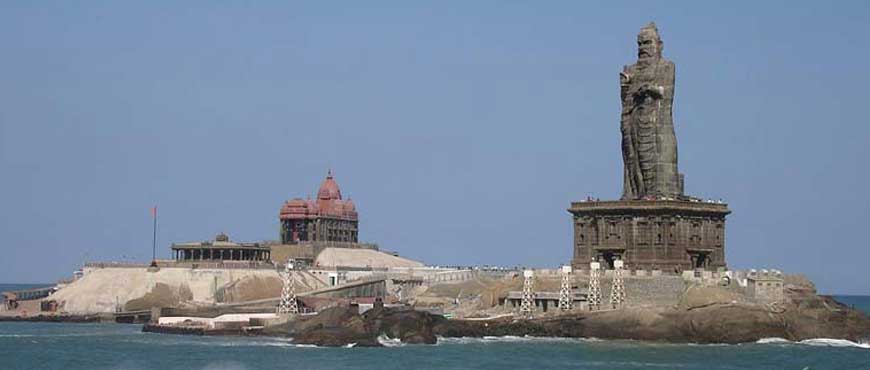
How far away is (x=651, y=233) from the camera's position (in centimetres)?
13312

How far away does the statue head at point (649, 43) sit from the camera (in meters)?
136

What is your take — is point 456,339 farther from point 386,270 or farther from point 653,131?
point 386,270

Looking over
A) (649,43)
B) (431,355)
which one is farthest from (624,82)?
(431,355)

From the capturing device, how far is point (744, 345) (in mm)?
117375

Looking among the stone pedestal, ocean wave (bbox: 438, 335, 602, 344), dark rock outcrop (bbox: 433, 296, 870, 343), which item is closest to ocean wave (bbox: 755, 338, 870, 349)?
dark rock outcrop (bbox: 433, 296, 870, 343)

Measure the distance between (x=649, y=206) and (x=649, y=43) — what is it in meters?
12.7

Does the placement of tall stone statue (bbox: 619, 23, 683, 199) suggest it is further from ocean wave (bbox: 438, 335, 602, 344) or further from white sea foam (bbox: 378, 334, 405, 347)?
white sea foam (bbox: 378, 334, 405, 347)

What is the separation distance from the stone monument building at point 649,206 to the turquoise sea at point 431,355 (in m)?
15.2

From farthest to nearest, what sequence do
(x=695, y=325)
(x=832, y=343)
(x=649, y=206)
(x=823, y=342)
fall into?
1. (x=649, y=206)
2. (x=823, y=342)
3. (x=832, y=343)
4. (x=695, y=325)

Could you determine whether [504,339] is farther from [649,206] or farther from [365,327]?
[649,206]

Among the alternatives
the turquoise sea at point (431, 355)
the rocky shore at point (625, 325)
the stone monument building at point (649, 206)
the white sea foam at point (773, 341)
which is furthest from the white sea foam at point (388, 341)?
the white sea foam at point (773, 341)

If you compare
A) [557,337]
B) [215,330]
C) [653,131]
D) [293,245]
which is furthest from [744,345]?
[293,245]

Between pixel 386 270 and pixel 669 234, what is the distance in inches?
1933

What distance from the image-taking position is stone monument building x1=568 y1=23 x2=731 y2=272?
133 meters
